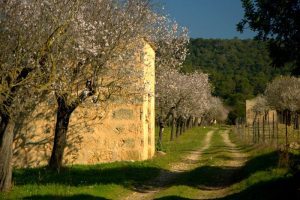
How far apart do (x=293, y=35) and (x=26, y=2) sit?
26.0ft

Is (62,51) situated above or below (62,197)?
above

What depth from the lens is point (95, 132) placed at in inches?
880

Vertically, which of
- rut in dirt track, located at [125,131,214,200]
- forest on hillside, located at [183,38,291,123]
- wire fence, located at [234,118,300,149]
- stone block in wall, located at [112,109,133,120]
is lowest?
rut in dirt track, located at [125,131,214,200]

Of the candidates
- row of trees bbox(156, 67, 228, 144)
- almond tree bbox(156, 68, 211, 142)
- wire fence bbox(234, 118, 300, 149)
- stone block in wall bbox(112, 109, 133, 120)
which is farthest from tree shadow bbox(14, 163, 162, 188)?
Result: almond tree bbox(156, 68, 211, 142)

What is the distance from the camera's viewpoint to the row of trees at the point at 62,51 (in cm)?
1330

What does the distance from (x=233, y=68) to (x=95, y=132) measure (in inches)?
5022

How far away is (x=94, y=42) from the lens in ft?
57.4

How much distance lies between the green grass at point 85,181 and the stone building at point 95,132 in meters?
1.04

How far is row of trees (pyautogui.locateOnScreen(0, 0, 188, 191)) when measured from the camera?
524 inches

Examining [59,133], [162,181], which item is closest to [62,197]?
[162,181]

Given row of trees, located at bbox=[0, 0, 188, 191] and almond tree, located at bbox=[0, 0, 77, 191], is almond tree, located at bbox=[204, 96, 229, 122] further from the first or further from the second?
almond tree, located at bbox=[0, 0, 77, 191]

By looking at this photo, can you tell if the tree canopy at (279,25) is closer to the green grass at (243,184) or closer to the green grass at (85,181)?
the green grass at (243,184)

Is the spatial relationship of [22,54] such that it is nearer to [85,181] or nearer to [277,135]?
[85,181]

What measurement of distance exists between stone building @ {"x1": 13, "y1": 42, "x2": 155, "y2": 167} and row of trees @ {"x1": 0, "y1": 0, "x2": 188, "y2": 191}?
1.64m
